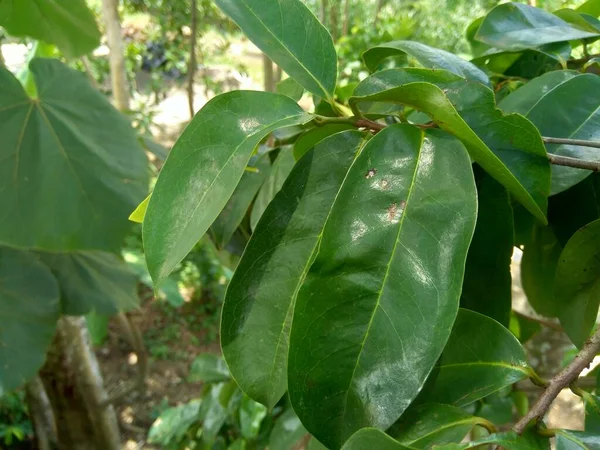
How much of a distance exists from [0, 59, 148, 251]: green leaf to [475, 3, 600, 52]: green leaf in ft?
2.03

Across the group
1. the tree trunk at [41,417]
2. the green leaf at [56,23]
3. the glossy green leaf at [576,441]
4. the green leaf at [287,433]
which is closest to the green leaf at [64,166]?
the green leaf at [56,23]

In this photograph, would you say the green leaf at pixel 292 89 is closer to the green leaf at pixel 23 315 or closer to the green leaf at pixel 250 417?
the green leaf at pixel 250 417

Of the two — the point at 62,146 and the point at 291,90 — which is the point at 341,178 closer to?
the point at 291,90

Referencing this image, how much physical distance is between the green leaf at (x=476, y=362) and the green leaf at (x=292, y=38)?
0.59 ft

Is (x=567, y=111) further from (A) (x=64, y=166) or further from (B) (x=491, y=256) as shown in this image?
(A) (x=64, y=166)

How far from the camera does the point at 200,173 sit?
28cm

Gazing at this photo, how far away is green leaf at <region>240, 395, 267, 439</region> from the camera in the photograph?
853 mm

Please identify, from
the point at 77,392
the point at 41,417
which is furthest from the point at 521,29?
the point at 41,417

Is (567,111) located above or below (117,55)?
above

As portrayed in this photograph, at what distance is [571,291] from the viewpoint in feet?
1.24

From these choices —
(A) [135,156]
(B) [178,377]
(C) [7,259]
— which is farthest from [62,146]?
(B) [178,377]

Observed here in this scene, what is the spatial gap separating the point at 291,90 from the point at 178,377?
2.13 meters

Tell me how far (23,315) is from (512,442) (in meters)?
1.06

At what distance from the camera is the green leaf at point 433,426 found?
0.97 ft
